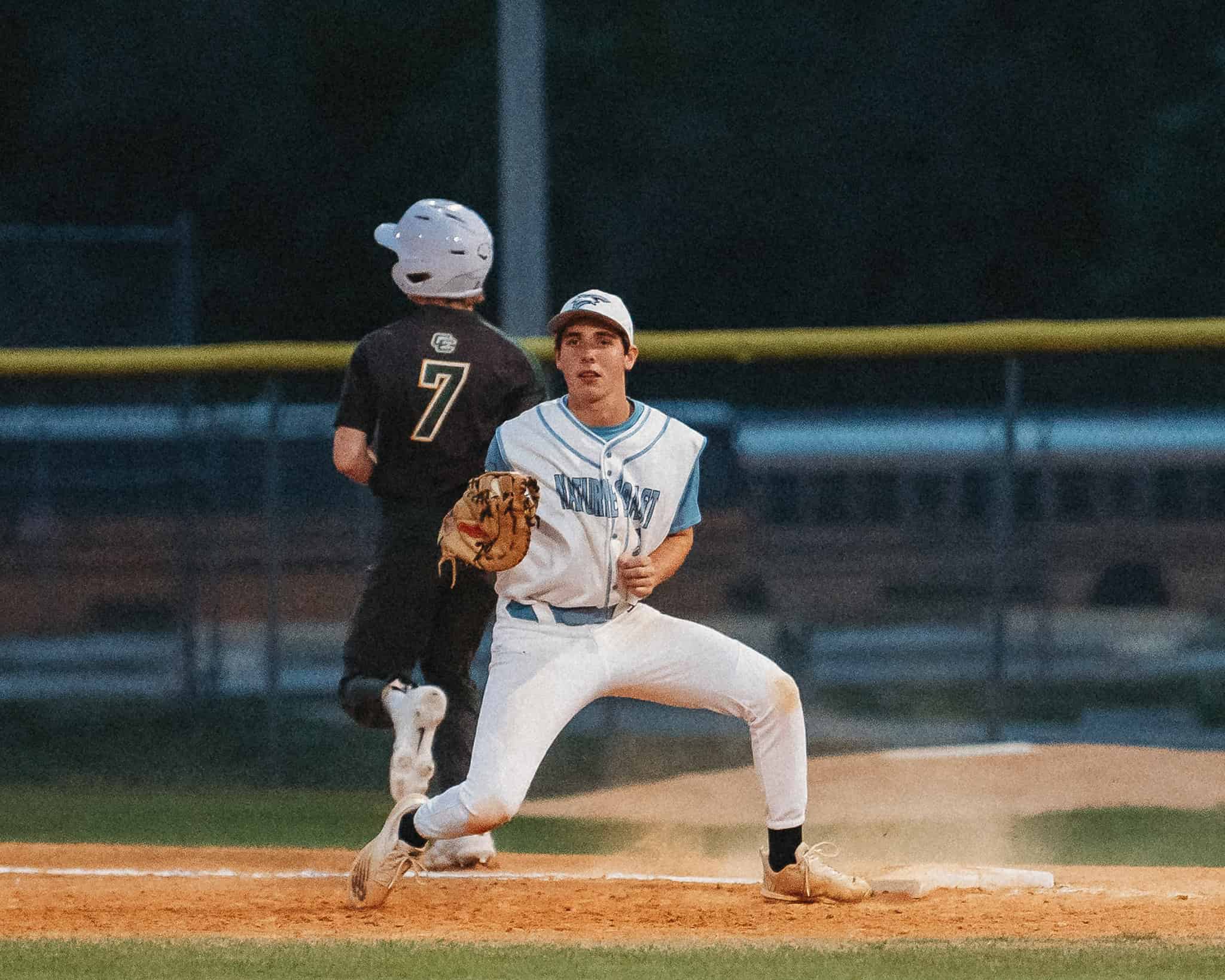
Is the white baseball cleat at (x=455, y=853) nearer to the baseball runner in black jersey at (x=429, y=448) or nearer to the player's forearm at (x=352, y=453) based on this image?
the baseball runner in black jersey at (x=429, y=448)

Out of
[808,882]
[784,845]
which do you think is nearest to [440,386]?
[784,845]

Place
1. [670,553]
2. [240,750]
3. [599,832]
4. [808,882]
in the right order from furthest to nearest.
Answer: [240,750]
[599,832]
[808,882]
[670,553]

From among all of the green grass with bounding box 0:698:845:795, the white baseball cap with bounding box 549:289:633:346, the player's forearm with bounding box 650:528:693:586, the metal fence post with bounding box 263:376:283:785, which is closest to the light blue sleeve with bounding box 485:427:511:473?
the white baseball cap with bounding box 549:289:633:346

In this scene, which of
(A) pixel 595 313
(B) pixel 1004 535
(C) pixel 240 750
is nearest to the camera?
(A) pixel 595 313

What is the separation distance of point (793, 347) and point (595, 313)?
338cm

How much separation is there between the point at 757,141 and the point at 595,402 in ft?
87.9

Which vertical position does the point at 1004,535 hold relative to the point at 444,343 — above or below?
below

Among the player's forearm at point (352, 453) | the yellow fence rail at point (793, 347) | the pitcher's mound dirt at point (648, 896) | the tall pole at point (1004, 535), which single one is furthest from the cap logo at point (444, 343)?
the tall pole at point (1004, 535)

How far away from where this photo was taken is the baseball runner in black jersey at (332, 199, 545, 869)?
686cm

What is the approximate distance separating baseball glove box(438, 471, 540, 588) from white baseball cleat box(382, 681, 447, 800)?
0.82 metres

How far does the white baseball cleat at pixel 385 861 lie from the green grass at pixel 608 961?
486 mm

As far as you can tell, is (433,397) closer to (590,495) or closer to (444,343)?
(444,343)

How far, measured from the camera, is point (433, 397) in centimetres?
686

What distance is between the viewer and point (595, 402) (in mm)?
5934
